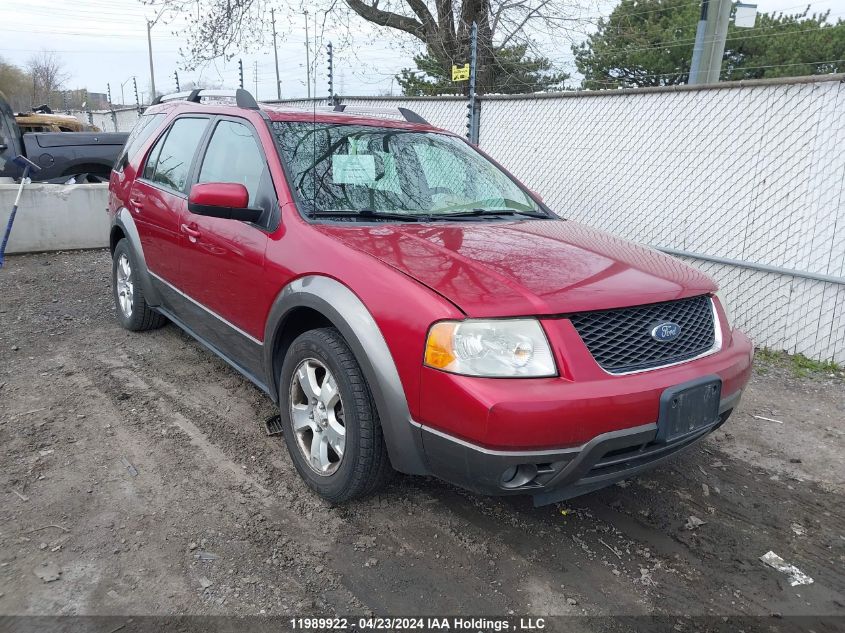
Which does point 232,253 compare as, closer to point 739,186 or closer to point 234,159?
point 234,159

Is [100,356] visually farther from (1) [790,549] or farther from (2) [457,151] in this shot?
(1) [790,549]

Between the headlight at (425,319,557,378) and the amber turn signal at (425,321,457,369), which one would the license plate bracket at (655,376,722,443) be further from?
the amber turn signal at (425,321,457,369)

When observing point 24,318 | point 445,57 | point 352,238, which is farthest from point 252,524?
point 445,57

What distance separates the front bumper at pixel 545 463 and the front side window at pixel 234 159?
1.76m

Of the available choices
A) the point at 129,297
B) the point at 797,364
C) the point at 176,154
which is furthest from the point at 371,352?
the point at 797,364

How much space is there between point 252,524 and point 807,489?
2791 mm

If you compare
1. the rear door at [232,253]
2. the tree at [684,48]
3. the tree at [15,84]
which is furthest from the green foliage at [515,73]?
the tree at [15,84]

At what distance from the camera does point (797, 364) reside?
16.6ft

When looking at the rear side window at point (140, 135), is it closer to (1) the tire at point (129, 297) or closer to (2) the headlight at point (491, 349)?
(1) the tire at point (129, 297)

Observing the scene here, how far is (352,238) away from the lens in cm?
281

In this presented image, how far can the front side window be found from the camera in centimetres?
337

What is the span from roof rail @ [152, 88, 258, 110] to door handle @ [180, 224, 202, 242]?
773mm

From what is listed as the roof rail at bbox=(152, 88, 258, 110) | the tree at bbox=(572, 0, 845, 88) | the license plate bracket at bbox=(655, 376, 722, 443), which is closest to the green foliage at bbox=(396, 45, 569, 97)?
the tree at bbox=(572, 0, 845, 88)

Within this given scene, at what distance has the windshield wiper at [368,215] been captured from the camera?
121 inches
